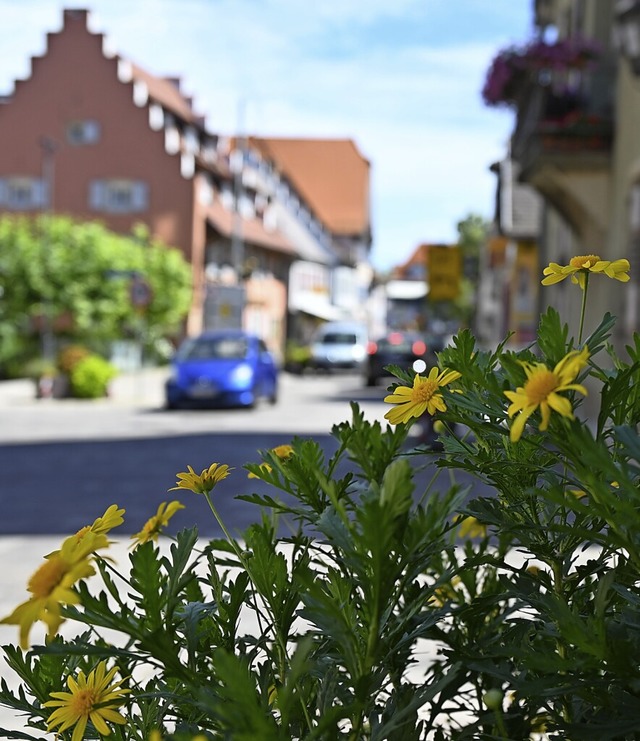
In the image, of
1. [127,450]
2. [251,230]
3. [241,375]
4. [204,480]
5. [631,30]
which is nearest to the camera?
[204,480]

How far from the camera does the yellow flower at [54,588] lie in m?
1.13

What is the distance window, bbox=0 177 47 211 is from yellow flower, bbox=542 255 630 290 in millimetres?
41221

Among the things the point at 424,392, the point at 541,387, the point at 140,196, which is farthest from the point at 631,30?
the point at 140,196

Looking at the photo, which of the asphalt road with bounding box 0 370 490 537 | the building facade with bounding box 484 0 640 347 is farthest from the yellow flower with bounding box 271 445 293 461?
the building facade with bounding box 484 0 640 347

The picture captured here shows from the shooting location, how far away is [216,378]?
20516 millimetres

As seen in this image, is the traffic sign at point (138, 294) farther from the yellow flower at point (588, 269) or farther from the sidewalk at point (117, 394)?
the yellow flower at point (588, 269)

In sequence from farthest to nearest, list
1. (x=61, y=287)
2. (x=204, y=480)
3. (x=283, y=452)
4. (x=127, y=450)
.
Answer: (x=61, y=287)
(x=127, y=450)
(x=283, y=452)
(x=204, y=480)

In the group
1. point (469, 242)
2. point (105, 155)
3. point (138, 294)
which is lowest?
point (138, 294)

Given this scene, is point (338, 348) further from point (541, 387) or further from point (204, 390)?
point (541, 387)

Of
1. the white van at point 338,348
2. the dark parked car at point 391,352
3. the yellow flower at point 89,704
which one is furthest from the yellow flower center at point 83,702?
the white van at point 338,348

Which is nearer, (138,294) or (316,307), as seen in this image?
(138,294)

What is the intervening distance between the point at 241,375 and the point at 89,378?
357cm

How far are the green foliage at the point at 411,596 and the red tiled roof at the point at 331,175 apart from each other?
290 feet

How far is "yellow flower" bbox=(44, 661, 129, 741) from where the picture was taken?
1.48m
